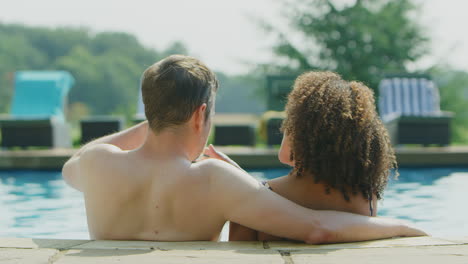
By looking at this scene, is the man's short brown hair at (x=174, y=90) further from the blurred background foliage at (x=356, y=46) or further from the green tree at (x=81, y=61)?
the green tree at (x=81, y=61)

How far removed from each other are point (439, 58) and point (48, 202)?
43.4 feet

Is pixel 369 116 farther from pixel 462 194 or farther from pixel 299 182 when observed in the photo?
pixel 462 194

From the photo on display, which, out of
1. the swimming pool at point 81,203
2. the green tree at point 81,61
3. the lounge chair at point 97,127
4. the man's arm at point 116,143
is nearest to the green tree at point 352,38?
the lounge chair at point 97,127

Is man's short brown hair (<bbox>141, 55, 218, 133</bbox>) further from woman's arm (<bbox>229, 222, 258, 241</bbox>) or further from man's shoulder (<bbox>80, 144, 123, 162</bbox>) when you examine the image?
woman's arm (<bbox>229, 222, 258, 241</bbox>)

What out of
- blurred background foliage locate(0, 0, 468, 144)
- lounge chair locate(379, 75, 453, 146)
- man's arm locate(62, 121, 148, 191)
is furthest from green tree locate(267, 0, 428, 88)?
man's arm locate(62, 121, 148, 191)

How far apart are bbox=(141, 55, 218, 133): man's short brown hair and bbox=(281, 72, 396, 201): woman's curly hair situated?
1.18ft

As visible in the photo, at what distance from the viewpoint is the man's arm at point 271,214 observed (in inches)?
76.6

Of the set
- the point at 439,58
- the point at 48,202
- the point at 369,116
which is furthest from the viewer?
the point at 439,58

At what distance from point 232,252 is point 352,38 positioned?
1519cm

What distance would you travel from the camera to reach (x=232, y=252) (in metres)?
1.79

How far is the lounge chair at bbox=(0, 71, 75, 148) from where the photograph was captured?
27.8 feet

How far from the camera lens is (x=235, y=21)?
55.2 feet

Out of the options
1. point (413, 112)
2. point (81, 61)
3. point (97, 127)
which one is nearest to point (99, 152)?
point (97, 127)

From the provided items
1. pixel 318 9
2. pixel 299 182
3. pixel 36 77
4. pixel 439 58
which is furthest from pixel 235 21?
pixel 299 182
